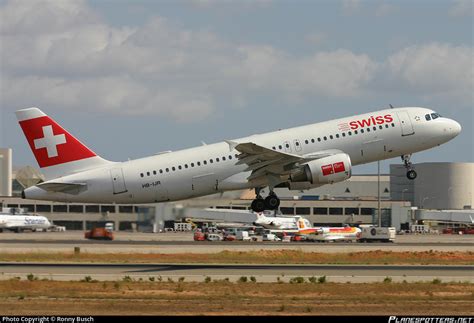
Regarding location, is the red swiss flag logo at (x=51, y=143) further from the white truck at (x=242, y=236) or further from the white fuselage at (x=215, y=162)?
the white truck at (x=242, y=236)

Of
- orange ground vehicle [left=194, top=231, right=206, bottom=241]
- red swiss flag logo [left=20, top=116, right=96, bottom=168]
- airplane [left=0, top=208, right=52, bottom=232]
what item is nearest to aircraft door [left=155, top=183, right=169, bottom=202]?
red swiss flag logo [left=20, top=116, right=96, bottom=168]

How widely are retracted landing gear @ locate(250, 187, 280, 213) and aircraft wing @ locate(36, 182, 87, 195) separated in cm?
1169

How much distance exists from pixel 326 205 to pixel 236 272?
10134 cm

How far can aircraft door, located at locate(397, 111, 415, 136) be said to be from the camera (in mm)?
65062

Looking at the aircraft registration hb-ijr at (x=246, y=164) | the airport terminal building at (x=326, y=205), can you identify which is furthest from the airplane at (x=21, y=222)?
the aircraft registration hb-ijr at (x=246, y=164)

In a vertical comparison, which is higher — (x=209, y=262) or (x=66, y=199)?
(x=66, y=199)

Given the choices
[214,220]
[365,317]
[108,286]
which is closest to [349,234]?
[214,220]

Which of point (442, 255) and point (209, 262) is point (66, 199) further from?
point (442, 255)

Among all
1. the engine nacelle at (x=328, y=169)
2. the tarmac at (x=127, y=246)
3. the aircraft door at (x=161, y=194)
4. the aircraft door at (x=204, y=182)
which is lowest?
the tarmac at (x=127, y=246)

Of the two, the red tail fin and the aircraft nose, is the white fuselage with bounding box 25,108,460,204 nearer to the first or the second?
the red tail fin

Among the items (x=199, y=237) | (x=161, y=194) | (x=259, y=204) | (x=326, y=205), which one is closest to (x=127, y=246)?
(x=161, y=194)

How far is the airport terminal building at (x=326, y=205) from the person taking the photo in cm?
6638

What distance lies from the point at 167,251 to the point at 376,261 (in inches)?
651

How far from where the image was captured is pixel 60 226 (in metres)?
96.8
